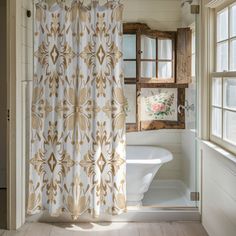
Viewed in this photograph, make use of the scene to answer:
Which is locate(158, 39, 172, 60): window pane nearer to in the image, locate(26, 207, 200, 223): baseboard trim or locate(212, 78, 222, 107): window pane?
locate(212, 78, 222, 107): window pane

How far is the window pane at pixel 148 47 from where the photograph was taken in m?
4.38

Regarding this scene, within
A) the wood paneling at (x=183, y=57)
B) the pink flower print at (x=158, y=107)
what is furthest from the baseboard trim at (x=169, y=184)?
the wood paneling at (x=183, y=57)

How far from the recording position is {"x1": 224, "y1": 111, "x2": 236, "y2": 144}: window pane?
117 inches

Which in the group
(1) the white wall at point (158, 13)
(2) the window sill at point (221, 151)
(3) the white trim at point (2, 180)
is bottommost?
(3) the white trim at point (2, 180)

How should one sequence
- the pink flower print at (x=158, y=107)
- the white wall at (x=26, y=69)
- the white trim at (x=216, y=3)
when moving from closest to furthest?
the white trim at (x=216, y=3) < the white wall at (x=26, y=69) < the pink flower print at (x=158, y=107)

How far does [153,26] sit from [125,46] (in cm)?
42

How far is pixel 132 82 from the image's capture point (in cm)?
432

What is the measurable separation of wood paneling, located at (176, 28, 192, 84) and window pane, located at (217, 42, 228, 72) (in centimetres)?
85

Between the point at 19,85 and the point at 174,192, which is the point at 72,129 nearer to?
the point at 19,85

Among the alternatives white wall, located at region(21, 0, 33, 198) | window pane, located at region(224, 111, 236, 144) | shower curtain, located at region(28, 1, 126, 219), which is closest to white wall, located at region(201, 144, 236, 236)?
window pane, located at region(224, 111, 236, 144)

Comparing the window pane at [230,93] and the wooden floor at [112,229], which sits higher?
the window pane at [230,93]

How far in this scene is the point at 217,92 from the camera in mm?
3459

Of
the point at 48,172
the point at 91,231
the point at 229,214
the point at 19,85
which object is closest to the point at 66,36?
the point at 19,85

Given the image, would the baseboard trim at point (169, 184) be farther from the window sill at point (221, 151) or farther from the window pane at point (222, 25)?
the window pane at point (222, 25)
